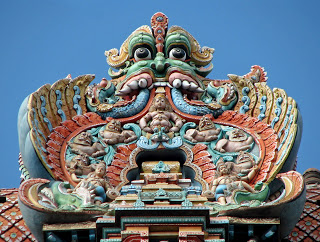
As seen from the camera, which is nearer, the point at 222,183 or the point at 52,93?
the point at 222,183

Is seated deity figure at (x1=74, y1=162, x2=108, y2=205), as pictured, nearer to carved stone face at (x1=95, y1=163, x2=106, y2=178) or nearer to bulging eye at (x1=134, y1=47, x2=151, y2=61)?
carved stone face at (x1=95, y1=163, x2=106, y2=178)

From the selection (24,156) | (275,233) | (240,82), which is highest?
(240,82)

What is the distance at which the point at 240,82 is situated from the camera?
24.5m

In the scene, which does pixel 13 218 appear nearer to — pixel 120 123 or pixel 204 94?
pixel 120 123

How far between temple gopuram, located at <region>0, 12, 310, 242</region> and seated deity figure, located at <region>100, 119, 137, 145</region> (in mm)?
25

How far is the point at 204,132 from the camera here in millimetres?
23250

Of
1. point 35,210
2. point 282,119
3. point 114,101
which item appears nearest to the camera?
point 35,210

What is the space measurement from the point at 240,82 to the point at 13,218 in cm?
563

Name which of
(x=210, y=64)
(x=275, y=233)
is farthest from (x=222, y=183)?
(x=210, y=64)

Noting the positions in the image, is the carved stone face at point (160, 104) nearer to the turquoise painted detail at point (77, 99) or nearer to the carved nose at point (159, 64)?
the carved nose at point (159, 64)

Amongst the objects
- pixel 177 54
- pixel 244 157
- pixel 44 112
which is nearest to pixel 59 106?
pixel 44 112

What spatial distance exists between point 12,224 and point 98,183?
6.23 feet

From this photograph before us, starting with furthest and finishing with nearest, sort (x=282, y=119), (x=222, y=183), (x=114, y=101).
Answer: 1. (x=114, y=101)
2. (x=282, y=119)
3. (x=222, y=183)

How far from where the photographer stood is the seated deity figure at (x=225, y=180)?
2106cm
